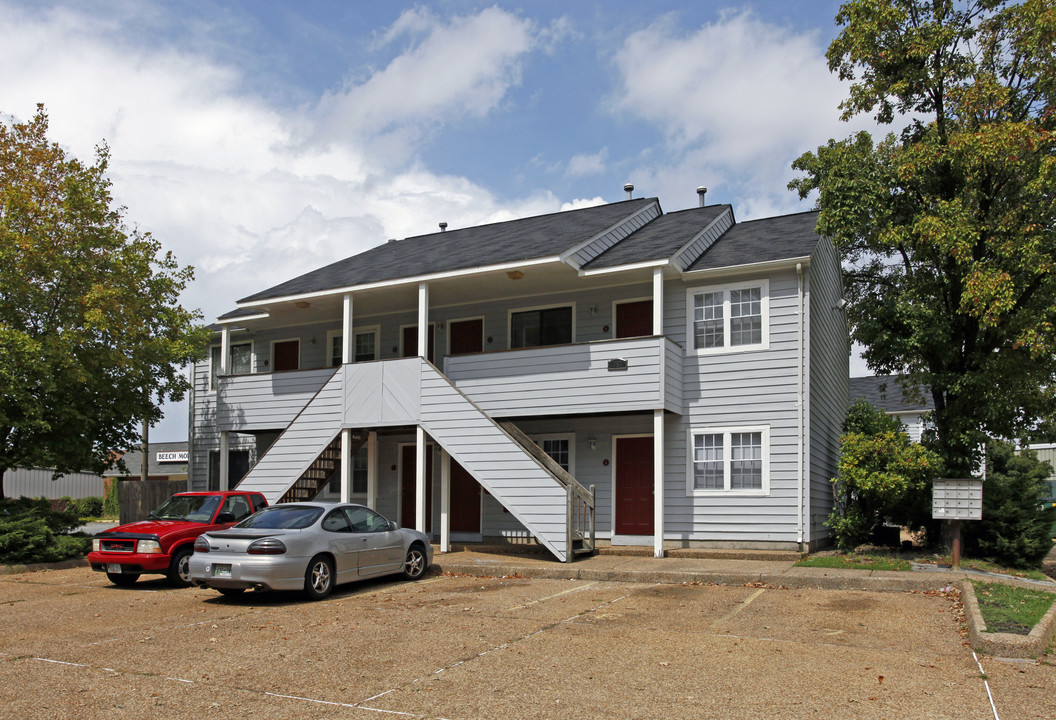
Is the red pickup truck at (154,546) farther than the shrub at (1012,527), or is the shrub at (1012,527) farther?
the shrub at (1012,527)

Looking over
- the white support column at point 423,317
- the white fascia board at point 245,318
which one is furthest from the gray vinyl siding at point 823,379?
the white fascia board at point 245,318

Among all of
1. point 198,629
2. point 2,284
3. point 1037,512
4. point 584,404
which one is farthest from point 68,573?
point 1037,512

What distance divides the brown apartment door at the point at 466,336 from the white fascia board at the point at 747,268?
212 inches

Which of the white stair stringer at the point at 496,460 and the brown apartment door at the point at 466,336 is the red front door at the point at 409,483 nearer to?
the brown apartment door at the point at 466,336

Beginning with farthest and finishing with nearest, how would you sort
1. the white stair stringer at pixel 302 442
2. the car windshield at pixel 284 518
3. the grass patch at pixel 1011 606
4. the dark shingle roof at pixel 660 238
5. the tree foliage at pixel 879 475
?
the white stair stringer at pixel 302 442 < the dark shingle roof at pixel 660 238 < the tree foliage at pixel 879 475 < the car windshield at pixel 284 518 < the grass patch at pixel 1011 606

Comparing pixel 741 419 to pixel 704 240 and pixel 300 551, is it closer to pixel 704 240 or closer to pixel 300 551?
pixel 704 240

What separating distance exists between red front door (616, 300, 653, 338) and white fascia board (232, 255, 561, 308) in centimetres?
270

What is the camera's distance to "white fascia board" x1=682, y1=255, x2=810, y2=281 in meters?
16.6

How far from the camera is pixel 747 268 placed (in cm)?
1714

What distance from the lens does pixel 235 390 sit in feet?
72.0

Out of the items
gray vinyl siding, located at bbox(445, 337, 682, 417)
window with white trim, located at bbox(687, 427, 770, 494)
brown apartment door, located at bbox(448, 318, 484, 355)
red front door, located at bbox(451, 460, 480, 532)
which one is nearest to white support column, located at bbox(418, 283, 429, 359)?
gray vinyl siding, located at bbox(445, 337, 682, 417)

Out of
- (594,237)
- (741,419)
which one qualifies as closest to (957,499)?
(741,419)

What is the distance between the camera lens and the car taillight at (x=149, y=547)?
1374 cm

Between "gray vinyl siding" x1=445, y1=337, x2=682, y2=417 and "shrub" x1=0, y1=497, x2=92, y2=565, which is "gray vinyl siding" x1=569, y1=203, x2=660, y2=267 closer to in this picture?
"gray vinyl siding" x1=445, y1=337, x2=682, y2=417
